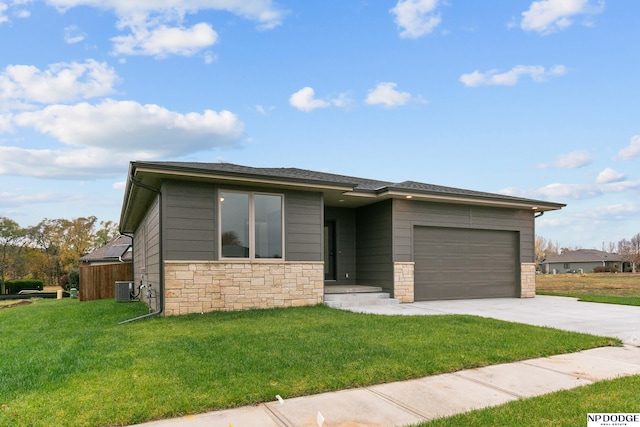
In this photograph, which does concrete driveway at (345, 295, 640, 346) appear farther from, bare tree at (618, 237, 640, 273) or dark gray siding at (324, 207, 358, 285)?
bare tree at (618, 237, 640, 273)

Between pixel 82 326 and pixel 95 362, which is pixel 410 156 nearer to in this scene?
pixel 82 326

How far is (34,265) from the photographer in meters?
37.6

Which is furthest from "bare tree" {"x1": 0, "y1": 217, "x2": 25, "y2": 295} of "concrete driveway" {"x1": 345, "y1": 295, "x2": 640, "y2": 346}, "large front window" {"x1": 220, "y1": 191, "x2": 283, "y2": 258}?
"concrete driveway" {"x1": 345, "y1": 295, "x2": 640, "y2": 346}

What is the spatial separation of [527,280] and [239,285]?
907 cm

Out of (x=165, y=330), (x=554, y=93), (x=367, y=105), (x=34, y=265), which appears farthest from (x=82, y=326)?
(x=34, y=265)

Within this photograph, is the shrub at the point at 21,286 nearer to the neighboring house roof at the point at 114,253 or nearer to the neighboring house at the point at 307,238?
the neighboring house roof at the point at 114,253

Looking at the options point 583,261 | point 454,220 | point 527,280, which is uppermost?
point 454,220

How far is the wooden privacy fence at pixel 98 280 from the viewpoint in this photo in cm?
1545

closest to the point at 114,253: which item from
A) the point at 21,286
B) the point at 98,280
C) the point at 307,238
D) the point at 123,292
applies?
the point at 98,280

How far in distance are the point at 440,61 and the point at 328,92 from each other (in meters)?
3.73

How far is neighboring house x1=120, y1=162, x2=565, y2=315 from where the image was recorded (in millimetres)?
8219

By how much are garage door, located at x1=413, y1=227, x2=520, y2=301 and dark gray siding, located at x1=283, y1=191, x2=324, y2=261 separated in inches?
120

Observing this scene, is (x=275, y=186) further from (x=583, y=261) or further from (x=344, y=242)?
(x=583, y=261)

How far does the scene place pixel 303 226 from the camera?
31.3 ft
